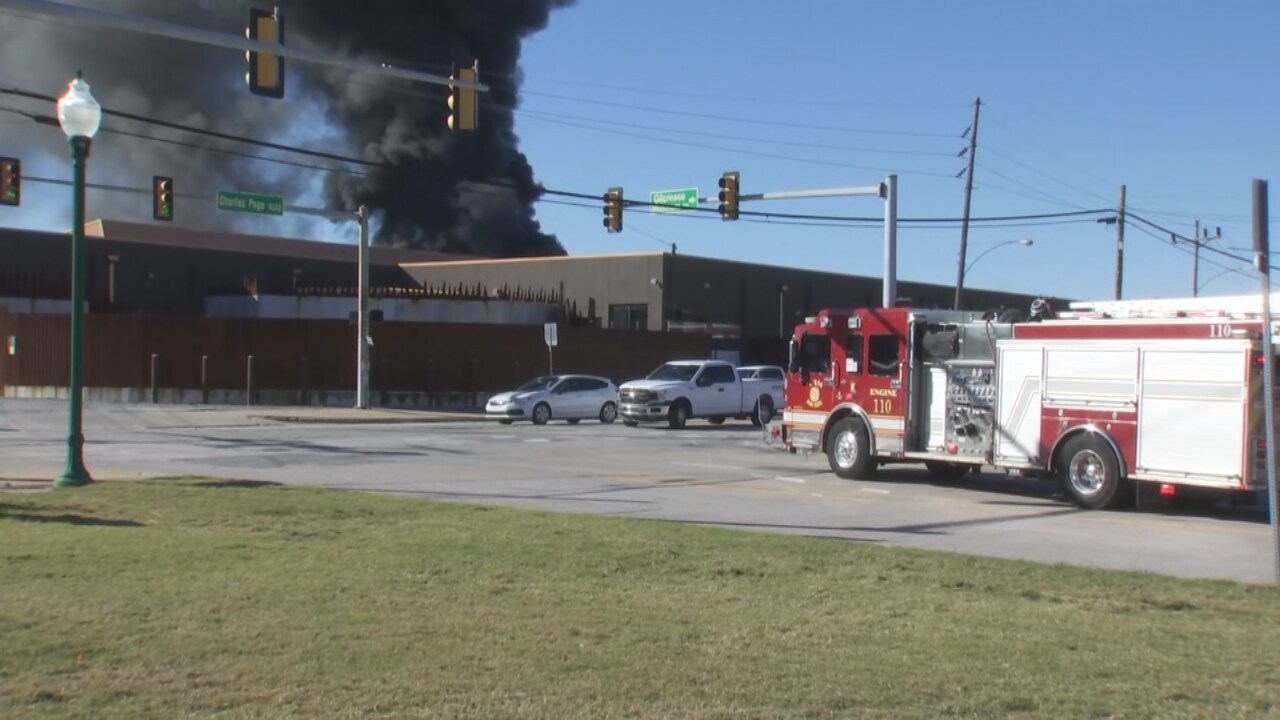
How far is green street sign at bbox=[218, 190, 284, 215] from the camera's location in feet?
104

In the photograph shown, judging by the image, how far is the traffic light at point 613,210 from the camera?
99.9ft

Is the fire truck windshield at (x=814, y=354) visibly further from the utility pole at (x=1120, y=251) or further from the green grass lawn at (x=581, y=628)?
the utility pole at (x=1120, y=251)

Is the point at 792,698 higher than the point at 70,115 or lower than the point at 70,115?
lower

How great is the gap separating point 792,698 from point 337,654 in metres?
2.36

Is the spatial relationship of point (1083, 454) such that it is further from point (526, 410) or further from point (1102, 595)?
point (526, 410)

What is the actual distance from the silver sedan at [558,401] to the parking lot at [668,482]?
11.9ft

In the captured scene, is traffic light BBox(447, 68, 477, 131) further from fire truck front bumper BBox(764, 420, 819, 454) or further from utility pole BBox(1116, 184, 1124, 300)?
utility pole BBox(1116, 184, 1124, 300)

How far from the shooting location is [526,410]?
34.9 meters

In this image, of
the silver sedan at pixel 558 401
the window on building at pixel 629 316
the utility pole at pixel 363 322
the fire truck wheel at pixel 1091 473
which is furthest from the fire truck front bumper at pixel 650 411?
the window on building at pixel 629 316

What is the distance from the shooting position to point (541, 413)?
35125 mm

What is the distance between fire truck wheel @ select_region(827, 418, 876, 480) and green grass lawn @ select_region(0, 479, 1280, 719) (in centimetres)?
860

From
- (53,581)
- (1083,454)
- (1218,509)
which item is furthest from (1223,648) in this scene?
(1218,509)

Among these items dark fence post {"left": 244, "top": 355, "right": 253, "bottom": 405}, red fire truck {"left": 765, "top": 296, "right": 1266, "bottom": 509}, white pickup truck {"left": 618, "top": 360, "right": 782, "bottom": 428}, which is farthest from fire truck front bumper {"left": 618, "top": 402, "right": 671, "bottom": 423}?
dark fence post {"left": 244, "top": 355, "right": 253, "bottom": 405}

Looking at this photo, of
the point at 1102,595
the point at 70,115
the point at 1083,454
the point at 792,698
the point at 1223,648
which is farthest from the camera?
the point at 1083,454
